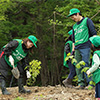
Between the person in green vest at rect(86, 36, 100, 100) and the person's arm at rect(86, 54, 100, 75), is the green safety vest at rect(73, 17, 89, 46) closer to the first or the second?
the person in green vest at rect(86, 36, 100, 100)

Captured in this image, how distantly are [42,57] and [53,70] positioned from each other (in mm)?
1411

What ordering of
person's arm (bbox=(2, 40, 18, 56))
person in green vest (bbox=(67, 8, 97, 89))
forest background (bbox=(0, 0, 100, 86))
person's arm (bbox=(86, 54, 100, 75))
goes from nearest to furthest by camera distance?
person's arm (bbox=(86, 54, 100, 75)) → person's arm (bbox=(2, 40, 18, 56)) → person in green vest (bbox=(67, 8, 97, 89)) → forest background (bbox=(0, 0, 100, 86))

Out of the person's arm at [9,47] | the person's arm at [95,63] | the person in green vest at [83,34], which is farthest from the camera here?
the person in green vest at [83,34]

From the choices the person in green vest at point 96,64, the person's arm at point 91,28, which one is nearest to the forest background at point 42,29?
the person's arm at point 91,28

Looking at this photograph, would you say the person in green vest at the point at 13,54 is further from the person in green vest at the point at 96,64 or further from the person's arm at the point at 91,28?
the person in green vest at the point at 96,64

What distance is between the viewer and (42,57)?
52.2ft

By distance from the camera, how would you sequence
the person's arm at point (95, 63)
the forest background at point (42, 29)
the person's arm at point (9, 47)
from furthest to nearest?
the forest background at point (42, 29)
the person's arm at point (9, 47)
the person's arm at point (95, 63)

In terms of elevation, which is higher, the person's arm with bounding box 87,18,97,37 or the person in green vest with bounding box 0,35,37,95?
the person's arm with bounding box 87,18,97,37

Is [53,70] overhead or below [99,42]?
below

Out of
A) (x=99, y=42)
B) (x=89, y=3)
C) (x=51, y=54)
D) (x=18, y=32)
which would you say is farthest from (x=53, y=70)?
(x=99, y=42)

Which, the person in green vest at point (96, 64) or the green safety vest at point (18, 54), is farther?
the green safety vest at point (18, 54)

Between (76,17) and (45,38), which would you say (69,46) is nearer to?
(76,17)

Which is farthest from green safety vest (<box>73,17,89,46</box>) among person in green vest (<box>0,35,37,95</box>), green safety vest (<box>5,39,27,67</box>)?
green safety vest (<box>5,39,27,67</box>)

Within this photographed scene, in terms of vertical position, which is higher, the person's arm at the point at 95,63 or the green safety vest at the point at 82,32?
the green safety vest at the point at 82,32
